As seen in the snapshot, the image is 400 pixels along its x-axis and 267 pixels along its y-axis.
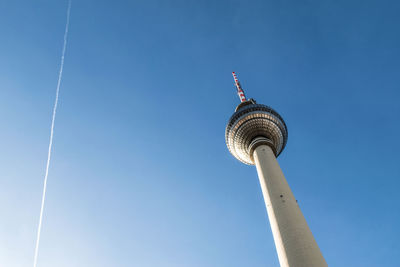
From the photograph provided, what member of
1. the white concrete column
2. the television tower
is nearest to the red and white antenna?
the television tower

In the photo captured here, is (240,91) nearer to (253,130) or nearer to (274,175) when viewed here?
(253,130)

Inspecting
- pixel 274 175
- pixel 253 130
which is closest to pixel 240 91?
pixel 253 130

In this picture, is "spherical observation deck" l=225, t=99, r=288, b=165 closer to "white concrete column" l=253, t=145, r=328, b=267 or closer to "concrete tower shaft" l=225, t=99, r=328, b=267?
"concrete tower shaft" l=225, t=99, r=328, b=267

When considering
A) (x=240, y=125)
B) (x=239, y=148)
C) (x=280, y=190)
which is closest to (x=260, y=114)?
(x=240, y=125)

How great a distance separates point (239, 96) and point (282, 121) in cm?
1372

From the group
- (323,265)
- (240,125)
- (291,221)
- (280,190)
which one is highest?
(240,125)

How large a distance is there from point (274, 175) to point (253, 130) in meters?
12.5

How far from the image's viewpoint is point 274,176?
3719 centimetres

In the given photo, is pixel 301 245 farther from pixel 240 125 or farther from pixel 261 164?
pixel 240 125

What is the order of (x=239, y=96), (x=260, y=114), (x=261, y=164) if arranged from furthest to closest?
(x=239, y=96) < (x=260, y=114) < (x=261, y=164)

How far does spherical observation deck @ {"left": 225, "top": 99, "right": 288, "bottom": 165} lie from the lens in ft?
158

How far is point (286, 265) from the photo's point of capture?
28.4m

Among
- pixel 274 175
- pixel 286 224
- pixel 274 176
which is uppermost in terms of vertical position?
pixel 274 175

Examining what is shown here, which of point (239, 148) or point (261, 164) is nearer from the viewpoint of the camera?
point (261, 164)
